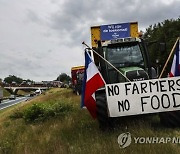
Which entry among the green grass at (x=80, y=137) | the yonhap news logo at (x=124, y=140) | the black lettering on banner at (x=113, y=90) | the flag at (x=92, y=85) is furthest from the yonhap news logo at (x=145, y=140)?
the flag at (x=92, y=85)

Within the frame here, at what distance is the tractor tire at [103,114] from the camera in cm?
1035

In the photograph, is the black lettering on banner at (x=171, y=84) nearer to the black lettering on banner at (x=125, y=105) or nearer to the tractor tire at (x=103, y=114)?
the black lettering on banner at (x=125, y=105)

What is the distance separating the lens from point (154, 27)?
82188 mm

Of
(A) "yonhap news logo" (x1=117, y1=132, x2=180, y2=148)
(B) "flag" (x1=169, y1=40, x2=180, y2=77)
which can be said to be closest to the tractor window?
(B) "flag" (x1=169, y1=40, x2=180, y2=77)

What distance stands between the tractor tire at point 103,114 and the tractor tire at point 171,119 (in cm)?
149

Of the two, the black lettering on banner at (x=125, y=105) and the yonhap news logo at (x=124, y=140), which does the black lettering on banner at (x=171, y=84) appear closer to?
the black lettering on banner at (x=125, y=105)

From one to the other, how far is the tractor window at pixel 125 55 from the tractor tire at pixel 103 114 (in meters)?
2.31

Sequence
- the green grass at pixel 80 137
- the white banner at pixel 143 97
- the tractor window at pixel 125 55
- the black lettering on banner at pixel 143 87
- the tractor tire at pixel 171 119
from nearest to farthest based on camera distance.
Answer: the green grass at pixel 80 137, the white banner at pixel 143 97, the black lettering on banner at pixel 143 87, the tractor tire at pixel 171 119, the tractor window at pixel 125 55

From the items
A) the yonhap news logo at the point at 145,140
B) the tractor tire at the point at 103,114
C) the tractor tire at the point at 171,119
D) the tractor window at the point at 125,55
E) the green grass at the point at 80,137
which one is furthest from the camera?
the tractor window at the point at 125,55

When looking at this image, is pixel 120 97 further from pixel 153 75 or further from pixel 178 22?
pixel 178 22

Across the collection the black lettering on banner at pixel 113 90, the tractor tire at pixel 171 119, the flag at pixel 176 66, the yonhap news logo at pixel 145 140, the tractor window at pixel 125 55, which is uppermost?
the tractor window at pixel 125 55

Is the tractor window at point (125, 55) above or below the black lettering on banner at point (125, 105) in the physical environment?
above

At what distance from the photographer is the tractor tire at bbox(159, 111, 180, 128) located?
1016 cm

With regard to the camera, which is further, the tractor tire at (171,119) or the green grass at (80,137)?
the tractor tire at (171,119)
